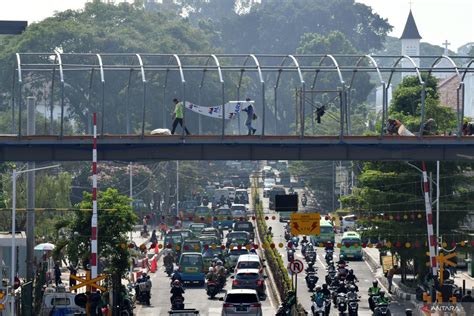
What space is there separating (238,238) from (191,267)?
58.4 ft

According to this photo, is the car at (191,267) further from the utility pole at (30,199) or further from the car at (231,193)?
the car at (231,193)

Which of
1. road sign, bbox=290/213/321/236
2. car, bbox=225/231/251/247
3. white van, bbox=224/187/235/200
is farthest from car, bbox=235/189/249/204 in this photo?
road sign, bbox=290/213/321/236

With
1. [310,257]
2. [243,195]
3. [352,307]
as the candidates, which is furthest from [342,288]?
[243,195]

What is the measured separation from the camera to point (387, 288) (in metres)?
73.7

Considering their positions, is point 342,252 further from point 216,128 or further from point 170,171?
point 216,128

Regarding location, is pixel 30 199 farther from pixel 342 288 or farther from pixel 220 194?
pixel 220 194

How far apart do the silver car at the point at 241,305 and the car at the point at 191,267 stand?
19.1 metres

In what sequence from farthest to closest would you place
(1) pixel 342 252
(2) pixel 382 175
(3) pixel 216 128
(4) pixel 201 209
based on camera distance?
(3) pixel 216 128
(4) pixel 201 209
(1) pixel 342 252
(2) pixel 382 175

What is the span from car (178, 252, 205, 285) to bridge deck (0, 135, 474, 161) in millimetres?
14108

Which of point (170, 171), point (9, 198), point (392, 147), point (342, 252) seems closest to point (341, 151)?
point (392, 147)

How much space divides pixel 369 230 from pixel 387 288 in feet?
11.7

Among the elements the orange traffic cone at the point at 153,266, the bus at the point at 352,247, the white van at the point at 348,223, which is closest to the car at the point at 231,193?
the white van at the point at 348,223

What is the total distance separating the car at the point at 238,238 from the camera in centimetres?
8881

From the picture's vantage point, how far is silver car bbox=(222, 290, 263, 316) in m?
52.1
